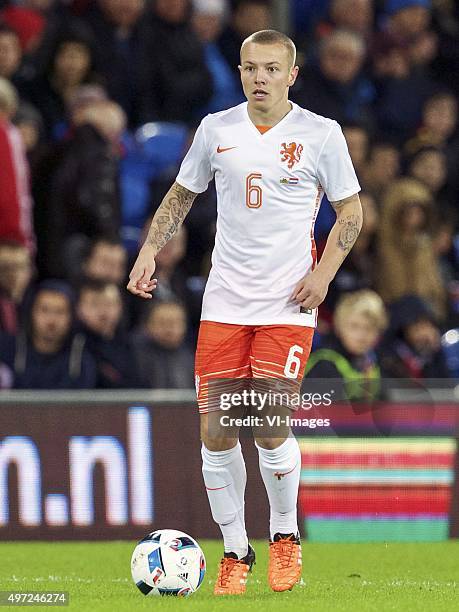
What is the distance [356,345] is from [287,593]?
12.1 ft

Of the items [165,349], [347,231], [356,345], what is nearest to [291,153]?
[347,231]

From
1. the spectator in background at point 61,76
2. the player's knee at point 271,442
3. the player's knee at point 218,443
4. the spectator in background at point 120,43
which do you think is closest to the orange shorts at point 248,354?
the player's knee at point 218,443

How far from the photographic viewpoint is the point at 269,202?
6719 mm

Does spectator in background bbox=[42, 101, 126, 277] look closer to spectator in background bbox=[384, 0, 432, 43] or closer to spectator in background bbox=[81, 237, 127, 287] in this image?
spectator in background bbox=[81, 237, 127, 287]

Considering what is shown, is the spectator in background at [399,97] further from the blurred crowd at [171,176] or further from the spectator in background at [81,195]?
the spectator in background at [81,195]

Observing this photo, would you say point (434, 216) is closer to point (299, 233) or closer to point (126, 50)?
point (126, 50)

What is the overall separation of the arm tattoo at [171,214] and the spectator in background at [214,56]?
6.29 m

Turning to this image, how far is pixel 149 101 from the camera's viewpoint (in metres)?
12.9

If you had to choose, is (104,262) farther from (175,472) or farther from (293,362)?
(293,362)

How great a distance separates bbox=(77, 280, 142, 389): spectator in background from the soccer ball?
3585 mm

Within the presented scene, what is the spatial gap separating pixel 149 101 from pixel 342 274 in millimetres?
2349

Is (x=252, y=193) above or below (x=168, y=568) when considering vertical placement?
above

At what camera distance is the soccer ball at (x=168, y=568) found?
21.7 ft

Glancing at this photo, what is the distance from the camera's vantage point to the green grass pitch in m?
6.27
